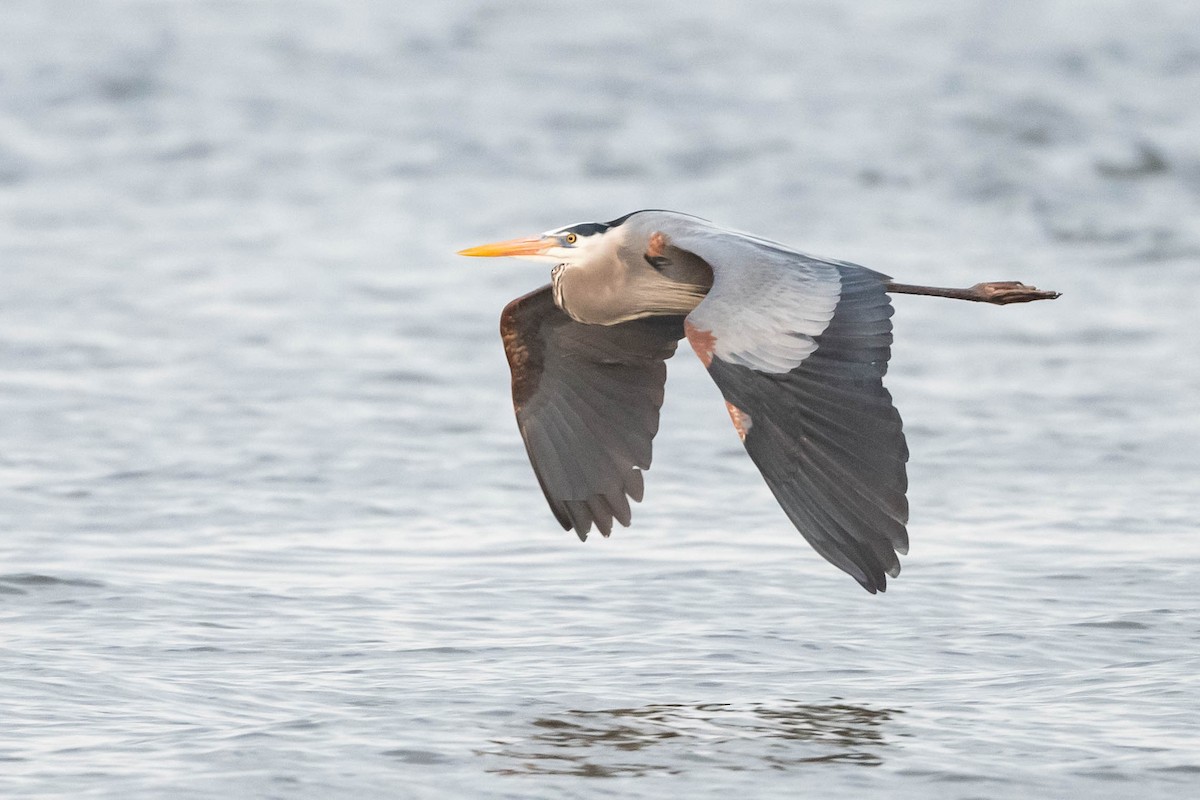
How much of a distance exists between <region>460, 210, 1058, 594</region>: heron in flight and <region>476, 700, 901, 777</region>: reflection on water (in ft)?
1.95

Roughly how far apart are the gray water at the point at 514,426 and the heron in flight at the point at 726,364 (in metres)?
0.78

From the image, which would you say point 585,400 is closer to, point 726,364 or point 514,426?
point 726,364

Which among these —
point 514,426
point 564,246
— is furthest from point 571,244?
point 514,426

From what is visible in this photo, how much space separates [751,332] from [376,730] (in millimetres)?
1880

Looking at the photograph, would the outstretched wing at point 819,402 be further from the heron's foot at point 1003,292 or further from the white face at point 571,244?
the heron's foot at point 1003,292

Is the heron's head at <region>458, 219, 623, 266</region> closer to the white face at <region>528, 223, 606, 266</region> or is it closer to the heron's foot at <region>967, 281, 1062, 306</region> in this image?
the white face at <region>528, 223, 606, 266</region>

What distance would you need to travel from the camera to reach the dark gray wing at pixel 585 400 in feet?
27.6

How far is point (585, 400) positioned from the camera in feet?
27.8

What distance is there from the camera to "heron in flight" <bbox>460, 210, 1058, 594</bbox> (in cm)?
667

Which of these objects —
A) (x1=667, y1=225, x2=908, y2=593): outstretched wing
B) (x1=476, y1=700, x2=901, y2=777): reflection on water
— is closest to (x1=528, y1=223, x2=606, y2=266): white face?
(x1=667, y1=225, x2=908, y2=593): outstretched wing

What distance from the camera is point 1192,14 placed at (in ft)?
82.4

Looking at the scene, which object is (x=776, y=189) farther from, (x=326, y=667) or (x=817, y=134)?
(x=326, y=667)

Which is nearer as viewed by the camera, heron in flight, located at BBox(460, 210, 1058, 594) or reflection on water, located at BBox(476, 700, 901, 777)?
heron in flight, located at BBox(460, 210, 1058, 594)

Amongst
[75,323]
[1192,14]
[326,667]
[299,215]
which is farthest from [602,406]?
[1192,14]
